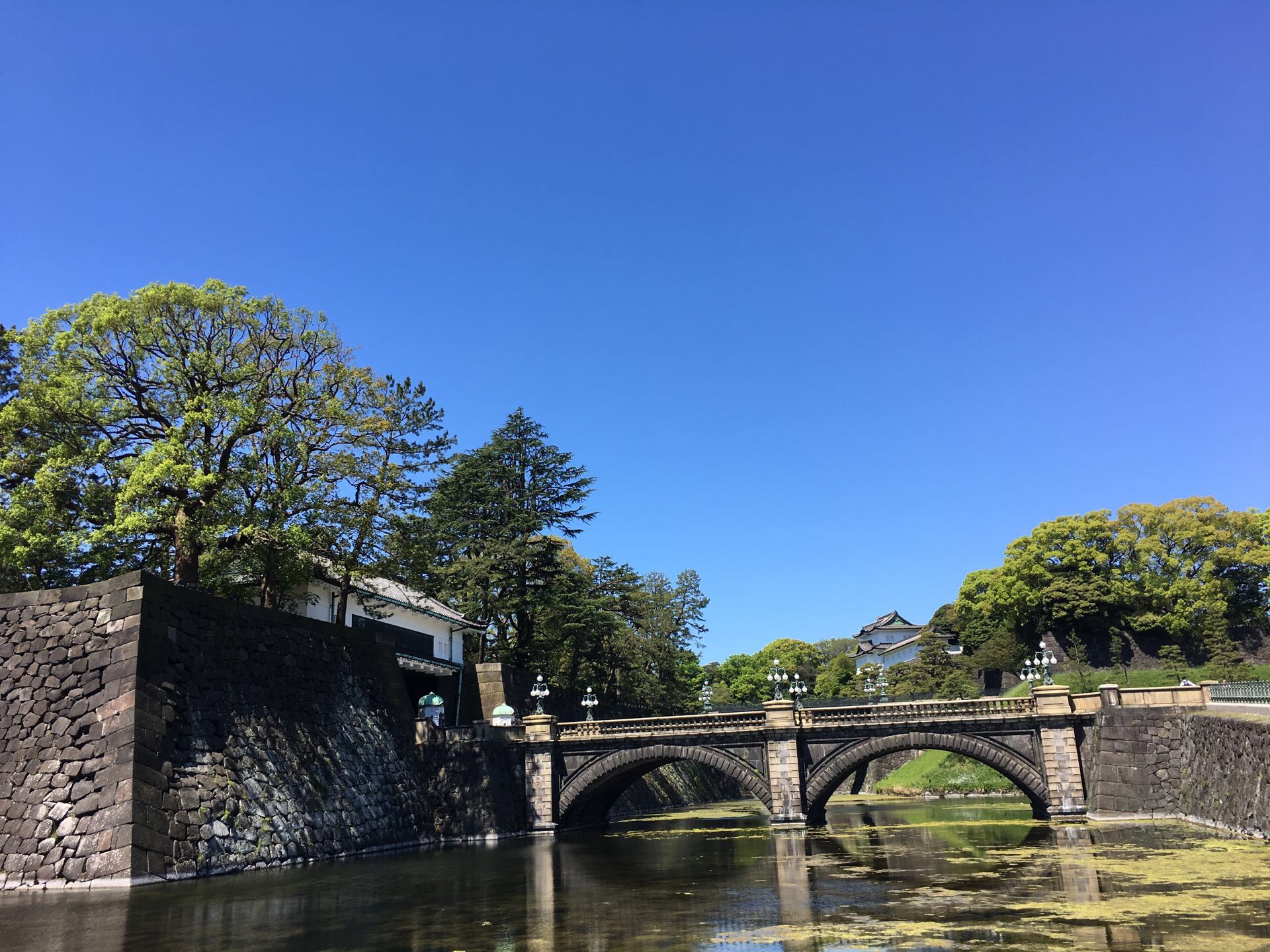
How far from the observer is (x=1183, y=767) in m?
31.7

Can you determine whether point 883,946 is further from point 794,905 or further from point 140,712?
point 140,712

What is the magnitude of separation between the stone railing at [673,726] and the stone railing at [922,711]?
2542 millimetres

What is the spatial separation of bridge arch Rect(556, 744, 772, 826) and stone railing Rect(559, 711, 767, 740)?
2.52 ft

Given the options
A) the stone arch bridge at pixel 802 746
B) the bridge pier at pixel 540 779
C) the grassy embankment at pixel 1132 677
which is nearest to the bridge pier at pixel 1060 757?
the stone arch bridge at pixel 802 746

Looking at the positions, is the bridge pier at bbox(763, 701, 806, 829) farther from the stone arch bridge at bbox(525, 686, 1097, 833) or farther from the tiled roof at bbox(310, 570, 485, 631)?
the tiled roof at bbox(310, 570, 485, 631)

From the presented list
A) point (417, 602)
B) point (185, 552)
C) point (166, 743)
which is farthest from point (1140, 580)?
point (166, 743)

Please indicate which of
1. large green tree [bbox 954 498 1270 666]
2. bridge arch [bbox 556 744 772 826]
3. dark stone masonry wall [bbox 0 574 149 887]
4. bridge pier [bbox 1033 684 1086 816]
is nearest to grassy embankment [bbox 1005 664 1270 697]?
large green tree [bbox 954 498 1270 666]

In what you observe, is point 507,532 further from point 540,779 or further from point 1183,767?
point 1183,767

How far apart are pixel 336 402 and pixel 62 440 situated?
389 inches

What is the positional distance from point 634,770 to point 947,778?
2541 cm

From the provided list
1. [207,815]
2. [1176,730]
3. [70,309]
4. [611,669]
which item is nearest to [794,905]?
[207,815]

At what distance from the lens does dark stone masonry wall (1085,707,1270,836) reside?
24.2 metres

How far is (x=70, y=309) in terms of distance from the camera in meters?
34.1

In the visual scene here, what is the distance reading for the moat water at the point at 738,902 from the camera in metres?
14.3
